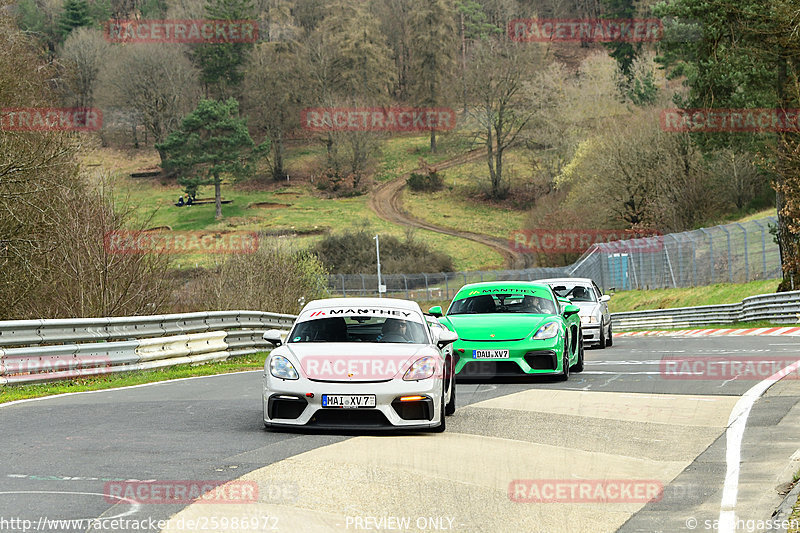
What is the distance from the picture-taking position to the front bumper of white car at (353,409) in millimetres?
10289

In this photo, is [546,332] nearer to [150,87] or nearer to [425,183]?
[425,183]

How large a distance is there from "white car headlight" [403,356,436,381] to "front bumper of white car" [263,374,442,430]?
0.07m

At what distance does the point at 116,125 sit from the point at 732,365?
120691 millimetres

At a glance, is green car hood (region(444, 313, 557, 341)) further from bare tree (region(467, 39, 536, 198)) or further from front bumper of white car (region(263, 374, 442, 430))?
bare tree (region(467, 39, 536, 198))

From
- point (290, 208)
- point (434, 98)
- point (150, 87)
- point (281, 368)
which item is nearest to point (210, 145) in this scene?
point (290, 208)

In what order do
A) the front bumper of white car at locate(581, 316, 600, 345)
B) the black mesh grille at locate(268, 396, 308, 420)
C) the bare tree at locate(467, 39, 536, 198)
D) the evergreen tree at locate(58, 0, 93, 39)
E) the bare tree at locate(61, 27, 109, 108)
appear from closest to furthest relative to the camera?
1. the black mesh grille at locate(268, 396, 308, 420)
2. the front bumper of white car at locate(581, 316, 600, 345)
3. the bare tree at locate(467, 39, 536, 198)
4. the bare tree at locate(61, 27, 109, 108)
5. the evergreen tree at locate(58, 0, 93, 39)

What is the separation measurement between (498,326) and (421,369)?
554 centimetres

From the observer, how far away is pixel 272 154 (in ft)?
406

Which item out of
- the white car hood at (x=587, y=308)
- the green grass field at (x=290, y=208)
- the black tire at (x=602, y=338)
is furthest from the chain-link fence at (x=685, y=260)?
the green grass field at (x=290, y=208)

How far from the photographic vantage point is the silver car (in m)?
25.8

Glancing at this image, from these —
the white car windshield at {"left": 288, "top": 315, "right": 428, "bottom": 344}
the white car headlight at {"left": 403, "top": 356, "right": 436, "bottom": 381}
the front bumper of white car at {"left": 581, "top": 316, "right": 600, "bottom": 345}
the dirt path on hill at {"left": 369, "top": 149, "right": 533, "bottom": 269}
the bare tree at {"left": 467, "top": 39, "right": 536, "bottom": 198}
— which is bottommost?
the dirt path on hill at {"left": 369, "top": 149, "right": 533, "bottom": 269}

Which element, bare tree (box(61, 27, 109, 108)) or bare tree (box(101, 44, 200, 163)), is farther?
bare tree (box(61, 27, 109, 108))

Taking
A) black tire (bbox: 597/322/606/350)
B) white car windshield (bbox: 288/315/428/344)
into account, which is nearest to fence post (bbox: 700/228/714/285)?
black tire (bbox: 597/322/606/350)

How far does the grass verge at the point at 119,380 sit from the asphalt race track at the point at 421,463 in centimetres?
156
